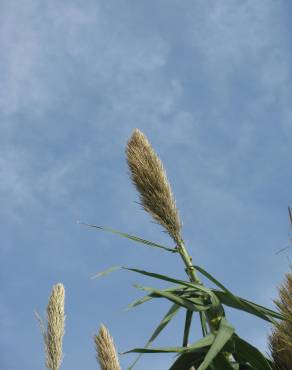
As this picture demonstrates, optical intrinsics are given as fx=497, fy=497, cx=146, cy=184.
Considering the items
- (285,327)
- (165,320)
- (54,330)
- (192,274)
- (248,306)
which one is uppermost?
(54,330)

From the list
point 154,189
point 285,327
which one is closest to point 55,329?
point 154,189

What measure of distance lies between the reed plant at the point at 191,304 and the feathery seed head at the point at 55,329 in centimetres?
131

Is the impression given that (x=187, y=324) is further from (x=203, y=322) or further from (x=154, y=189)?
(x=154, y=189)

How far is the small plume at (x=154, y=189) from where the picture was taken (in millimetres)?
2256

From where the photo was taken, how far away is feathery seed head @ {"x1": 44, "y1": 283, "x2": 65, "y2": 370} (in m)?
3.06

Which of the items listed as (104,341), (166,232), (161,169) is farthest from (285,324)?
(104,341)

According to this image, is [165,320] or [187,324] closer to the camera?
[165,320]

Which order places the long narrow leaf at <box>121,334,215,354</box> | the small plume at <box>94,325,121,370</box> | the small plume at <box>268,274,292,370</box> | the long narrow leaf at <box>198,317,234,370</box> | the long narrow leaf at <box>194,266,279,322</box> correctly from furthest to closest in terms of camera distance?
the small plume at <box>94,325,121,370</box> → the long narrow leaf at <box>194,266,279,322</box> → the long narrow leaf at <box>121,334,215,354</box> → the long narrow leaf at <box>198,317,234,370</box> → the small plume at <box>268,274,292,370</box>

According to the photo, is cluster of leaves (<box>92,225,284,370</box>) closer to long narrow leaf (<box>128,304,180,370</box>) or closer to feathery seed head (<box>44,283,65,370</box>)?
long narrow leaf (<box>128,304,180,370</box>)

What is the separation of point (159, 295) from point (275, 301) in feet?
1.91

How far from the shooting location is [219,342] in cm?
144

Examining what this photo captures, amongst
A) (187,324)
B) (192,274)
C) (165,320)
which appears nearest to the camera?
(165,320)

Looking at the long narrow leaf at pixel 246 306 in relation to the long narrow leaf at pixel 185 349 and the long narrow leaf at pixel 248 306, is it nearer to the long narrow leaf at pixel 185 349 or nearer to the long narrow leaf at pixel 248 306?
the long narrow leaf at pixel 248 306

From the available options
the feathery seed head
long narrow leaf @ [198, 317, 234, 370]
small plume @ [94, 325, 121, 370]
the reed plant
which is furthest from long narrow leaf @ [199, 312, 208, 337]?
the feathery seed head
